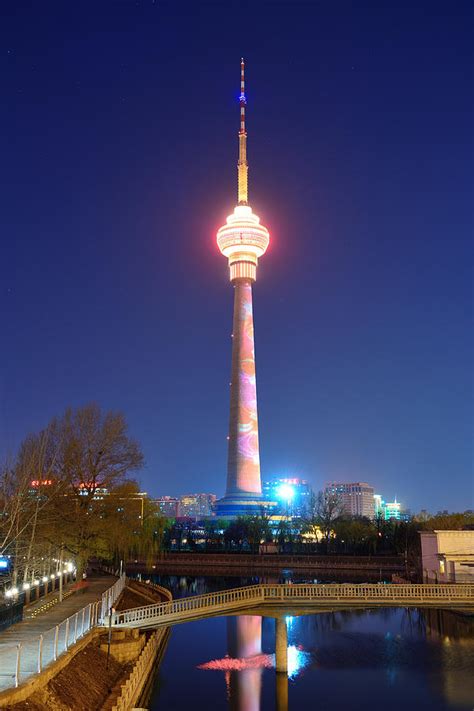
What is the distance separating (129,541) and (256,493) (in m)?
103

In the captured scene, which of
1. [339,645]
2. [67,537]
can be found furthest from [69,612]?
[339,645]

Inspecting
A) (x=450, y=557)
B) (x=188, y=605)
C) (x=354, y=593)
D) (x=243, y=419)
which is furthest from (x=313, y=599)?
(x=243, y=419)

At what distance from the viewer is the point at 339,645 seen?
129ft

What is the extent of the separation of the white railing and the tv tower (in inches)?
4389

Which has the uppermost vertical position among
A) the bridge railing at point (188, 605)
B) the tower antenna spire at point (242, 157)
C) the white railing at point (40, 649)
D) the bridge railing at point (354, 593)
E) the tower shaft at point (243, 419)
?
the tower antenna spire at point (242, 157)

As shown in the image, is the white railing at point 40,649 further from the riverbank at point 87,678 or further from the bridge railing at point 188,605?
the bridge railing at point 188,605

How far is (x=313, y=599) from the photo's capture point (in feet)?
108

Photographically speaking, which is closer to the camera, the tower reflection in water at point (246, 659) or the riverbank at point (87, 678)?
the riverbank at point (87, 678)

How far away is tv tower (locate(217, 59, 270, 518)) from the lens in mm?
146000

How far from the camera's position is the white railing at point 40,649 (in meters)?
18.2

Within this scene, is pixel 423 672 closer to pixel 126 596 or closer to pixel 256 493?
pixel 126 596

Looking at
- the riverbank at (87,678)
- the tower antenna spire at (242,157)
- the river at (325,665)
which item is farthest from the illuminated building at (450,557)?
the tower antenna spire at (242,157)

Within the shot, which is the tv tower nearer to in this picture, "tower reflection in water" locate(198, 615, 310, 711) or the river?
the river

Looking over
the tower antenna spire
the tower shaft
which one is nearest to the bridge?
the tower shaft
